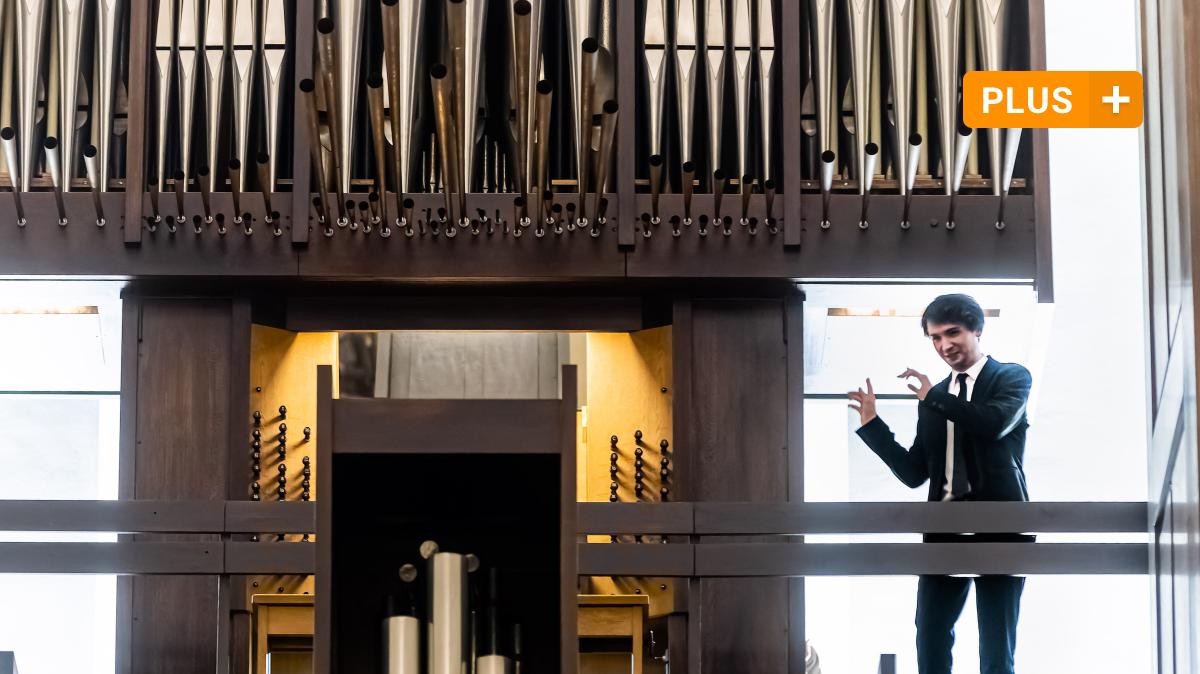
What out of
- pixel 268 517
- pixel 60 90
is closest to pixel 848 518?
pixel 268 517

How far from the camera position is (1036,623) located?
9.89 meters

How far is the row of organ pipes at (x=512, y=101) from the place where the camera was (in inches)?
241

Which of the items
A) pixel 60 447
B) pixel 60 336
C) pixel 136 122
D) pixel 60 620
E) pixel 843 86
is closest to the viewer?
pixel 136 122

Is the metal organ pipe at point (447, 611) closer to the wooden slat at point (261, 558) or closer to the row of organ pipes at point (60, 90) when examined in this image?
the wooden slat at point (261, 558)

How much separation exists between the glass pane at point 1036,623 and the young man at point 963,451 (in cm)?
434

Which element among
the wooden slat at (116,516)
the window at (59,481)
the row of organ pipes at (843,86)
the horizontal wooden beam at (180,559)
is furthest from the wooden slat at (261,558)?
the window at (59,481)

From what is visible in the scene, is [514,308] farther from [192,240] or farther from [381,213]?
[192,240]

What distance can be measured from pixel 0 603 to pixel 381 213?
5534 millimetres

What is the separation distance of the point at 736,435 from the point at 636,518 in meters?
1.11

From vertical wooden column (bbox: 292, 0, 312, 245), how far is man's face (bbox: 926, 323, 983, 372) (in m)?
2.42

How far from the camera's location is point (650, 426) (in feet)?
21.6

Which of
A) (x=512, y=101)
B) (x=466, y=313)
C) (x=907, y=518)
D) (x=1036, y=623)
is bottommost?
(x=1036, y=623)

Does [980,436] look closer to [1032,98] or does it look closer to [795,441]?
[795,441]

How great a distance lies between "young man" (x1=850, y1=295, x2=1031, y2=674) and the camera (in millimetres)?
5281
